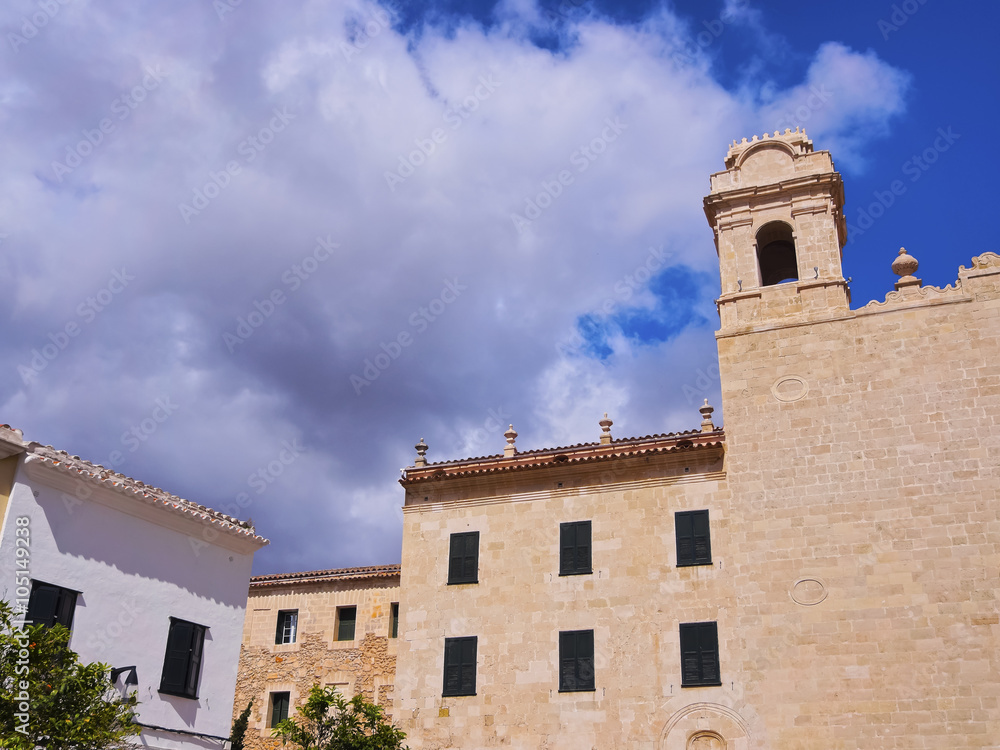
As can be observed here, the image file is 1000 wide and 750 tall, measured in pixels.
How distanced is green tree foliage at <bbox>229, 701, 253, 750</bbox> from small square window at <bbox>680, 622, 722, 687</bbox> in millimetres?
13712

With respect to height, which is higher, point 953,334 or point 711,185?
point 711,185

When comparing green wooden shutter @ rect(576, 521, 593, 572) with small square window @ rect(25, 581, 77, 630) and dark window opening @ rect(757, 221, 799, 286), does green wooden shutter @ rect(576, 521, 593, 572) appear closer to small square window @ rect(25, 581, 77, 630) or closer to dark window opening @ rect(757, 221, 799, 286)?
dark window opening @ rect(757, 221, 799, 286)

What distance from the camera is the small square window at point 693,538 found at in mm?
24469

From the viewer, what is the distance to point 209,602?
22031 mm

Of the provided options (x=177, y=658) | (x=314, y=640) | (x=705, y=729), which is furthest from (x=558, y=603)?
(x=314, y=640)

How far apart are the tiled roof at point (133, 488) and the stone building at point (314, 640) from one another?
885 cm

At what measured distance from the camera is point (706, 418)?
88.3ft

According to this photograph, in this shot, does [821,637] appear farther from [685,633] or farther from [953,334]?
[953,334]

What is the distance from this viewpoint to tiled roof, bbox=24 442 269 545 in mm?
19016

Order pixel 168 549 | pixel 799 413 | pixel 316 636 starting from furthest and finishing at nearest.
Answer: pixel 316 636
pixel 799 413
pixel 168 549

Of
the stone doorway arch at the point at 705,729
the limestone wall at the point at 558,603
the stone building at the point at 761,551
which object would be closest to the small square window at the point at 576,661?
the stone building at the point at 761,551

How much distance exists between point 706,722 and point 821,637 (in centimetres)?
338

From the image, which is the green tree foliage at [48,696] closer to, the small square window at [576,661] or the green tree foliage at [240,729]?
the small square window at [576,661]

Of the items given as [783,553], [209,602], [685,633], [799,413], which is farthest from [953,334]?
[209,602]
